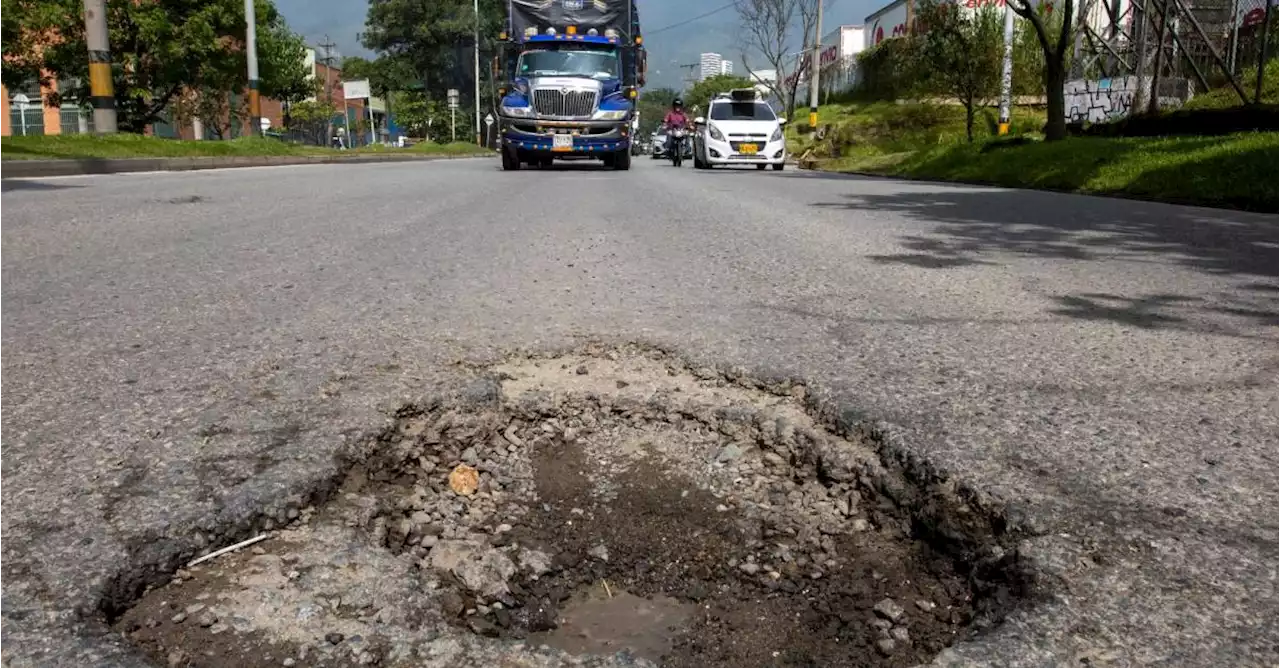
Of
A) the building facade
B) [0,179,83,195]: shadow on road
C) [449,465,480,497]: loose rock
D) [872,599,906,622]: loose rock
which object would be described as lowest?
[872,599,906,622]: loose rock

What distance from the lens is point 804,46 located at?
4612cm

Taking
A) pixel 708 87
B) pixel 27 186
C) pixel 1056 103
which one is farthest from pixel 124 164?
pixel 708 87

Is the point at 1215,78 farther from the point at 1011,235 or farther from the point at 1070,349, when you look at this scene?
the point at 1070,349

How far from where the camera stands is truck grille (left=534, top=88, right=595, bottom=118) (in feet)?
57.9

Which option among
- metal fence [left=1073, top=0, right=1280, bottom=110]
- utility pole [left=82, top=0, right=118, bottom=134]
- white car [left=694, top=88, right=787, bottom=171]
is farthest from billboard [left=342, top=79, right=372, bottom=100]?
metal fence [left=1073, top=0, right=1280, bottom=110]

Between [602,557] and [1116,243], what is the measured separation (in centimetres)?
511

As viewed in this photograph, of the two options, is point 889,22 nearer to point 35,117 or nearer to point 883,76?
point 883,76

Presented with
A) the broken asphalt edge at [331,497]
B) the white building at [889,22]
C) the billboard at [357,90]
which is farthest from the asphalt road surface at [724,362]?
the billboard at [357,90]

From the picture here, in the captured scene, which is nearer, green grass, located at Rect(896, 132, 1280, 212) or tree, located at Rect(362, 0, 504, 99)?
green grass, located at Rect(896, 132, 1280, 212)

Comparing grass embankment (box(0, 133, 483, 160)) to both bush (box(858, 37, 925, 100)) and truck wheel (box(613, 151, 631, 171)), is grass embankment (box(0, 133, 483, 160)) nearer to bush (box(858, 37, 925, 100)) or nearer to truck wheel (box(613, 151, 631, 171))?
truck wheel (box(613, 151, 631, 171))

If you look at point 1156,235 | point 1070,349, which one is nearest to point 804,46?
point 1156,235

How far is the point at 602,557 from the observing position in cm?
191

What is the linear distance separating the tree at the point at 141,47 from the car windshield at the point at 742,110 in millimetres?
16900

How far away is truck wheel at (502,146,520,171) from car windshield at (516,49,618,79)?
1.41 m
